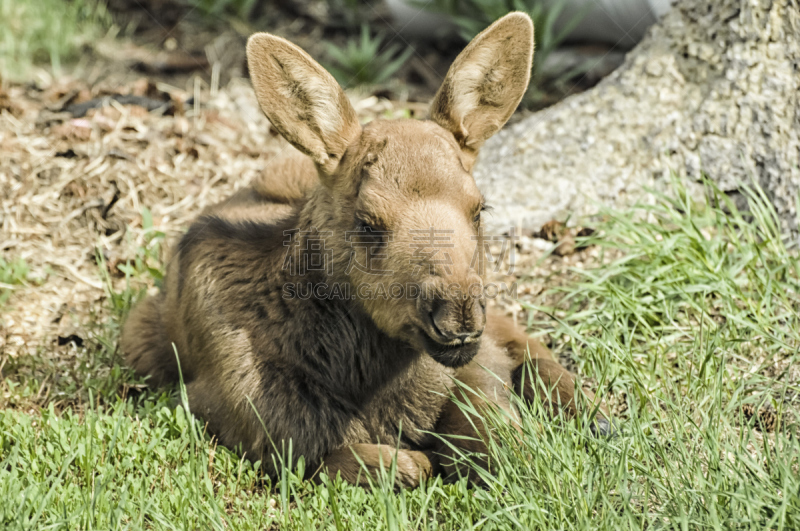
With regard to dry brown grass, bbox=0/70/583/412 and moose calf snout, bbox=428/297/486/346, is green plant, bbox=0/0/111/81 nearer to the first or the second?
dry brown grass, bbox=0/70/583/412

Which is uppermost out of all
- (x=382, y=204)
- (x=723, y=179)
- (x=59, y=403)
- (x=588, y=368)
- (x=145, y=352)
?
(x=723, y=179)

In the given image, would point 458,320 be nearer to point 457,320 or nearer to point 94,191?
point 457,320

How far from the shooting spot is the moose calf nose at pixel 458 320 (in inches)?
114

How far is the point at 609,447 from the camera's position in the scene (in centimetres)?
287

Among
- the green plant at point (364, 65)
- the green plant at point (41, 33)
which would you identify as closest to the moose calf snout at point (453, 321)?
the green plant at point (364, 65)

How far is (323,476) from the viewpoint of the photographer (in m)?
3.09

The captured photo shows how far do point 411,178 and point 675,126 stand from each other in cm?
258

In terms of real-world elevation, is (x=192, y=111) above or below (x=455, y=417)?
above

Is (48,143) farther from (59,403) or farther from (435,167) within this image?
(435,167)

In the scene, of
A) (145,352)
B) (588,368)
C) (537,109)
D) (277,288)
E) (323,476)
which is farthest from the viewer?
(537,109)

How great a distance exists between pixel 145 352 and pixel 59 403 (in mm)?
505

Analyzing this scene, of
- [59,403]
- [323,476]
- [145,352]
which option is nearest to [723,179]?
[323,476]

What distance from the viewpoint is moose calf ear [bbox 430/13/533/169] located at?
11.7ft

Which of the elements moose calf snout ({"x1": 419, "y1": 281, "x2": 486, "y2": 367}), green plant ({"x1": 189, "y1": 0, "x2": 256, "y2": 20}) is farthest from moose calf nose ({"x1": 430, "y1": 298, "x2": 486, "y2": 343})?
green plant ({"x1": 189, "y1": 0, "x2": 256, "y2": 20})
